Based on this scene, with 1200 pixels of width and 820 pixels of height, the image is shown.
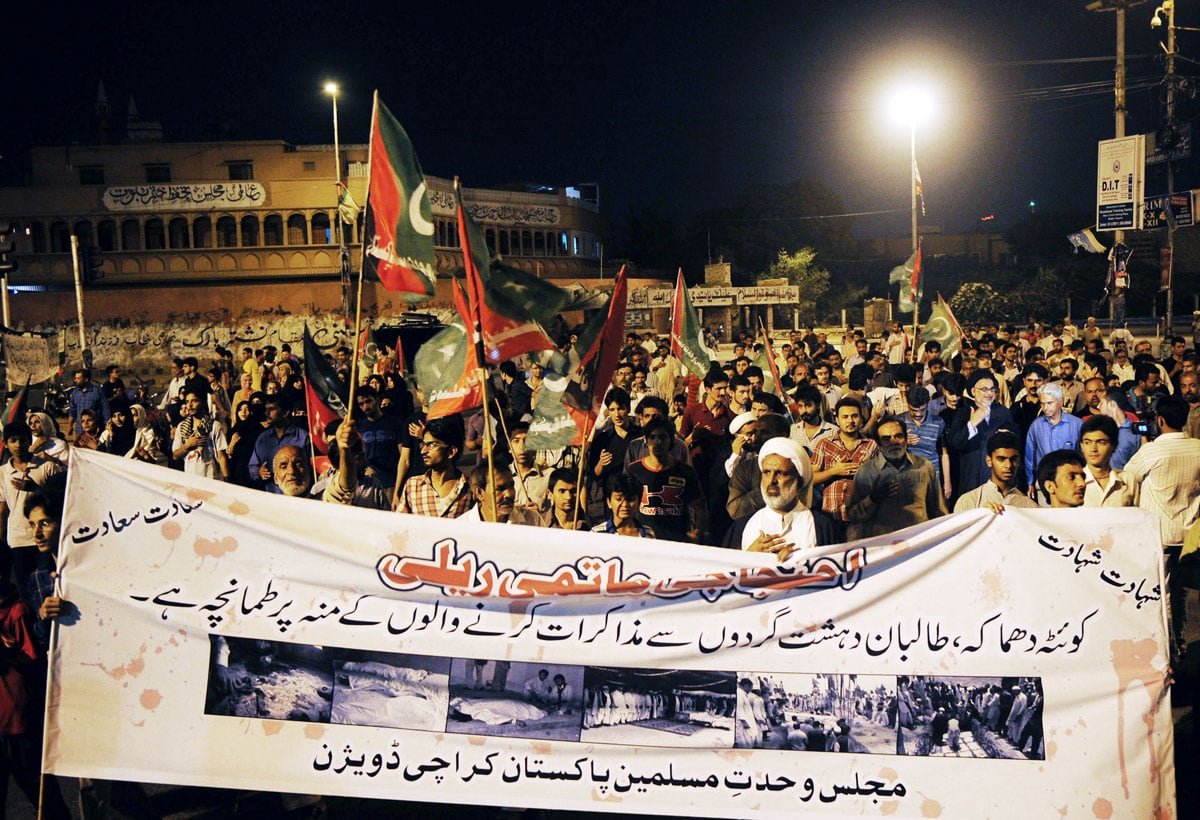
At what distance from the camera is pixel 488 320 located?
235 inches

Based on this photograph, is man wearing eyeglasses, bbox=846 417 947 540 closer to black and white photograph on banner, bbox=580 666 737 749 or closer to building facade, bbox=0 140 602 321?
black and white photograph on banner, bbox=580 666 737 749

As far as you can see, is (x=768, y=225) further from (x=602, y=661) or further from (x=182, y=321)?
(x=602, y=661)

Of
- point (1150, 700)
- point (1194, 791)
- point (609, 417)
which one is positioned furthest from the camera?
point (609, 417)

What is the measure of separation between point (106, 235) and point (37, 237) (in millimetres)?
3067

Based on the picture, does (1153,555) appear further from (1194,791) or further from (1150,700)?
(1194,791)

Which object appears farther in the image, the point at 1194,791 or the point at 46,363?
the point at 46,363

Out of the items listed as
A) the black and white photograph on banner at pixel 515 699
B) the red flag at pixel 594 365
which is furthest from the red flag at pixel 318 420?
the black and white photograph on banner at pixel 515 699

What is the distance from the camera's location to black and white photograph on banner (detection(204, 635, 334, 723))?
466cm

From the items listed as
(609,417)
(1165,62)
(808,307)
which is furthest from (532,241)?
(609,417)

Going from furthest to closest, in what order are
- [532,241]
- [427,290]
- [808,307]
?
1. [532,241]
2. [808,307]
3. [427,290]

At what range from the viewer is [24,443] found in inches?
273

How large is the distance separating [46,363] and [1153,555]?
50.7 feet

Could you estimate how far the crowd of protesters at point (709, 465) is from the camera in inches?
211

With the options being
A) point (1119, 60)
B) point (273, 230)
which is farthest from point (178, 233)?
point (1119, 60)
